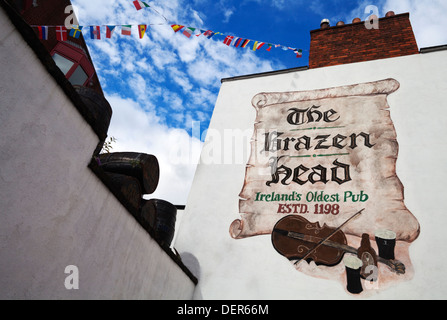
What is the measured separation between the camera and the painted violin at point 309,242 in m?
5.01

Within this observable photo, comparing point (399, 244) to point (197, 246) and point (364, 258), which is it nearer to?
point (364, 258)

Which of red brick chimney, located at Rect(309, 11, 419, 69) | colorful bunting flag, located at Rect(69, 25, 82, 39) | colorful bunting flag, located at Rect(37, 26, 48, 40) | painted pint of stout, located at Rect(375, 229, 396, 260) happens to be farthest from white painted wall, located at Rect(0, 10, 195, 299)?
red brick chimney, located at Rect(309, 11, 419, 69)

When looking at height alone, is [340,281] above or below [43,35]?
below

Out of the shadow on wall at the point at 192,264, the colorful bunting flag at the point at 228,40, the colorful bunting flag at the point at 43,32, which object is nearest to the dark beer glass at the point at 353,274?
the shadow on wall at the point at 192,264

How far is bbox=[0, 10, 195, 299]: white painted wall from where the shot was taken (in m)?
2.01

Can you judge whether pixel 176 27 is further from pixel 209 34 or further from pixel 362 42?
pixel 362 42

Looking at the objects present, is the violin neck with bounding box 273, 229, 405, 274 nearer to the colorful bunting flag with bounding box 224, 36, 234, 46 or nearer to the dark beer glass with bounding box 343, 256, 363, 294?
the dark beer glass with bounding box 343, 256, 363, 294

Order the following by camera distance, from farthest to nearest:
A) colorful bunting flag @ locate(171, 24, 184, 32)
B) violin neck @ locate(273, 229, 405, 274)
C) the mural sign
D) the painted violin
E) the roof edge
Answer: the roof edge → colorful bunting flag @ locate(171, 24, 184, 32) → the painted violin → the mural sign → violin neck @ locate(273, 229, 405, 274)

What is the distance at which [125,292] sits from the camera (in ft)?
11.0

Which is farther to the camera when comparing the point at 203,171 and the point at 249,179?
the point at 203,171

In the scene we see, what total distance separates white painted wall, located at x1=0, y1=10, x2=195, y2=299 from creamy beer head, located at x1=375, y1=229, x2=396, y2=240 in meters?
4.14

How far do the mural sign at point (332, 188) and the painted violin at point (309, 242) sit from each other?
0.02 m
